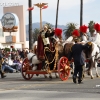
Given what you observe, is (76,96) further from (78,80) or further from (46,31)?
(46,31)

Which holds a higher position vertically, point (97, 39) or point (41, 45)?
point (97, 39)

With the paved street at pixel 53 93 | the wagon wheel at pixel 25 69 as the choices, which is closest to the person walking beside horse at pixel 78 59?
the paved street at pixel 53 93

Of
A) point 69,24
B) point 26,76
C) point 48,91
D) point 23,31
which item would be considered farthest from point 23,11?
point 48,91

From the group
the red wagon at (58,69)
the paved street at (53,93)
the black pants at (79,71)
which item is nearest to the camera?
the paved street at (53,93)

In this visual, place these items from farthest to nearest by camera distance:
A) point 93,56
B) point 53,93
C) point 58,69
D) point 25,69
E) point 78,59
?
1. point 25,69
2. point 93,56
3. point 58,69
4. point 78,59
5. point 53,93

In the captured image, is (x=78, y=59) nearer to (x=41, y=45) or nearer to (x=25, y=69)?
(x=41, y=45)

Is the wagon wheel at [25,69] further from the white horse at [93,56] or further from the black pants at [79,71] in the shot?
the black pants at [79,71]

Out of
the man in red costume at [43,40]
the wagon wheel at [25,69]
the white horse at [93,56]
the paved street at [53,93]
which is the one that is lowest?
the paved street at [53,93]

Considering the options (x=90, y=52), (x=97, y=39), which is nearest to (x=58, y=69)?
(x=90, y=52)

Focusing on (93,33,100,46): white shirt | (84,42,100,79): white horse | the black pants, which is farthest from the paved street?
(93,33,100,46): white shirt

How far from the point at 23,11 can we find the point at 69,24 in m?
10.4

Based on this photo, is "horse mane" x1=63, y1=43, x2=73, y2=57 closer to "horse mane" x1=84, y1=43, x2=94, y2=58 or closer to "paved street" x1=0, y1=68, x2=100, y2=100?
"horse mane" x1=84, y1=43, x2=94, y2=58

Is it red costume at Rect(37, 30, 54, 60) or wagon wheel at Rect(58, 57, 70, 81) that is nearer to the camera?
wagon wheel at Rect(58, 57, 70, 81)

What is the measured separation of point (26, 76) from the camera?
16812 millimetres
